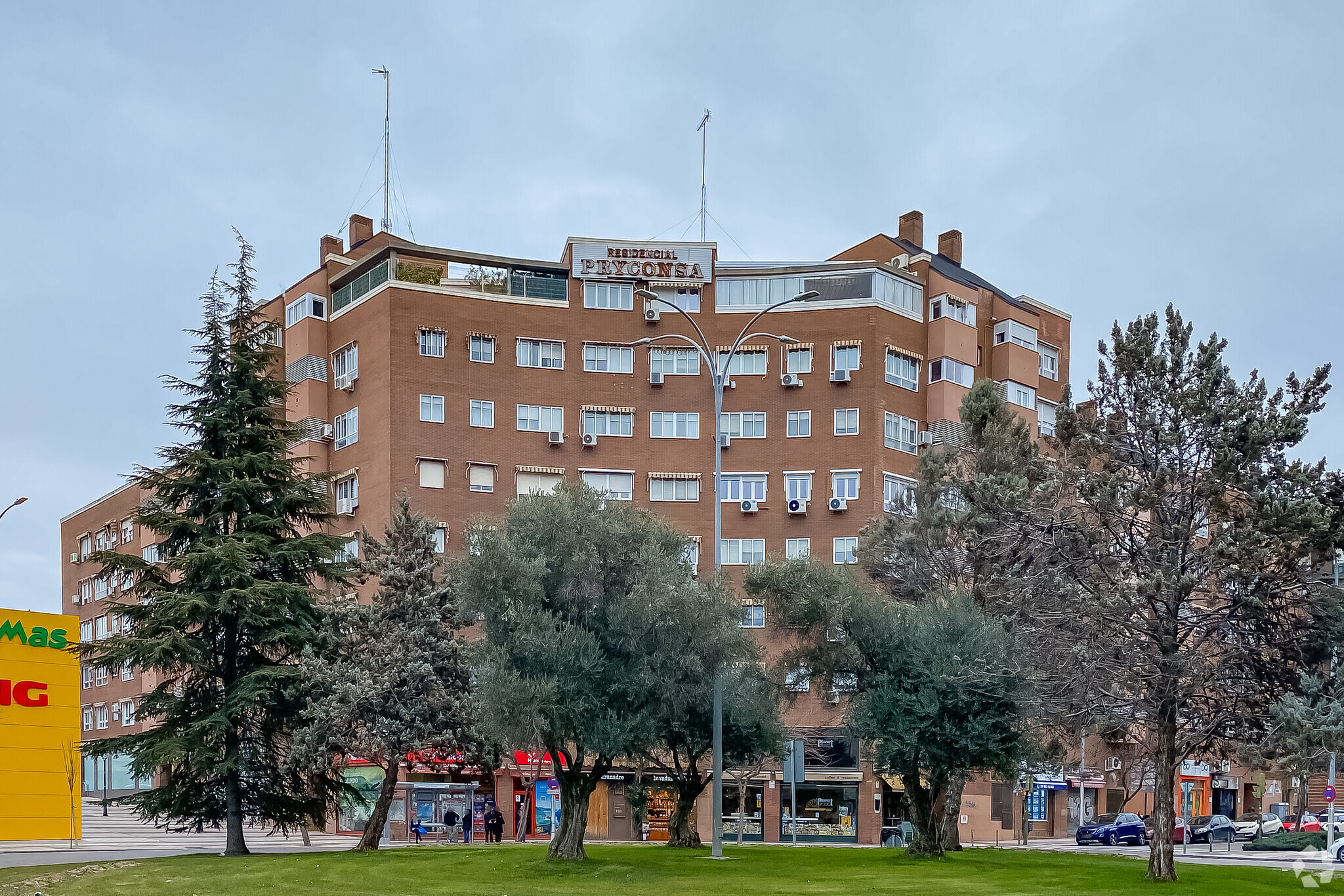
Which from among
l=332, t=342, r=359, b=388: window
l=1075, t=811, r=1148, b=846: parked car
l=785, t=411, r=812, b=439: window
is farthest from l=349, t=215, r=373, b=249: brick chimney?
l=1075, t=811, r=1148, b=846: parked car

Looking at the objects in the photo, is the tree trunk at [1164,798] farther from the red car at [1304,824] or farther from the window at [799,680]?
the red car at [1304,824]

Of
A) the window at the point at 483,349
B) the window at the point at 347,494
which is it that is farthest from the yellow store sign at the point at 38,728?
the window at the point at 483,349

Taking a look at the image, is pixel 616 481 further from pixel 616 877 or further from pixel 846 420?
pixel 616 877

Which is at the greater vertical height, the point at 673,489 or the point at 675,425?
the point at 675,425

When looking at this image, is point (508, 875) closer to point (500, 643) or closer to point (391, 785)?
point (500, 643)

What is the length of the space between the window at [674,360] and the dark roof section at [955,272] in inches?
539

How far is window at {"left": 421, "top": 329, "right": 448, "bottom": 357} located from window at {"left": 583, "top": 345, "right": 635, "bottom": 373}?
6952 millimetres

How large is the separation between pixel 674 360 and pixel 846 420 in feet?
29.5

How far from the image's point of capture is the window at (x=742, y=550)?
67188 millimetres

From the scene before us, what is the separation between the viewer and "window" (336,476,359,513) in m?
65.8

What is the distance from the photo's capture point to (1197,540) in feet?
110

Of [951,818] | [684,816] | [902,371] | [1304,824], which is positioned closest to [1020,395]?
[902,371]

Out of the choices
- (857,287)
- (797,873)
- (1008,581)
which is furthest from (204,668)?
(857,287)

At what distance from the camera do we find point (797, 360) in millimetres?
68312
